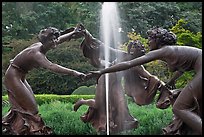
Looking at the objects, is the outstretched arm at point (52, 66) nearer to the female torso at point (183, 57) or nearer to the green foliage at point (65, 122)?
the female torso at point (183, 57)

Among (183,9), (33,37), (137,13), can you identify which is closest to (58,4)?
(33,37)

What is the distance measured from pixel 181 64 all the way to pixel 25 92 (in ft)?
7.99

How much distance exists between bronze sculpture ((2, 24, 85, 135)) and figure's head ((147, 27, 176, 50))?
1.55 metres

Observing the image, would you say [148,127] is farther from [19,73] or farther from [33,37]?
[33,37]

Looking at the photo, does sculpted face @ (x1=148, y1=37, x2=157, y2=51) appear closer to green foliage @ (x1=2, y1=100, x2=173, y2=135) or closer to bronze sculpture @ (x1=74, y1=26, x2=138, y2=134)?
bronze sculpture @ (x1=74, y1=26, x2=138, y2=134)

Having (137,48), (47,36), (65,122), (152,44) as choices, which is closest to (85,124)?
(65,122)

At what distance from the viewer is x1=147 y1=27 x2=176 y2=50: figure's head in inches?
252

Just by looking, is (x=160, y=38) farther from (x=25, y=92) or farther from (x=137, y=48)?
(x=25, y=92)

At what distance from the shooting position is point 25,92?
275 inches

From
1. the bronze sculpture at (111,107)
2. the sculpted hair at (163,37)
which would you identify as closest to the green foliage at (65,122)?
the bronze sculpture at (111,107)

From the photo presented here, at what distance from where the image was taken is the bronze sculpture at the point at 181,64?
6.04m

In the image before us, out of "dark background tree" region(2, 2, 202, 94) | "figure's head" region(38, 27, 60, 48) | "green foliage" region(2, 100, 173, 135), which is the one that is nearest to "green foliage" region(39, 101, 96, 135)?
"green foliage" region(2, 100, 173, 135)

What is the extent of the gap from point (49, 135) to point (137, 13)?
41.4ft

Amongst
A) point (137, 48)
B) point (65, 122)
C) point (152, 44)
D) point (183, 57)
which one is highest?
point (152, 44)
